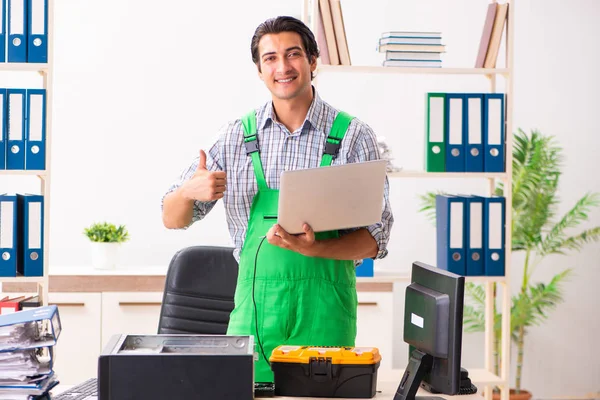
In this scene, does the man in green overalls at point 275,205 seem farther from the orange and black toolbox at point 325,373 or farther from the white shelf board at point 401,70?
the white shelf board at point 401,70

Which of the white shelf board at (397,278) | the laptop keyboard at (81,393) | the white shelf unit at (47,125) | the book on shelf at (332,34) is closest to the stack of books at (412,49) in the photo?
the book on shelf at (332,34)

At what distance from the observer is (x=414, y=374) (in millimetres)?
1848

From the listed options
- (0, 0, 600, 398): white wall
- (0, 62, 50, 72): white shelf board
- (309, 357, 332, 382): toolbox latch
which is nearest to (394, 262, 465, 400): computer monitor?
(309, 357, 332, 382): toolbox latch

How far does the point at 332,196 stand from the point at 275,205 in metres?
0.25

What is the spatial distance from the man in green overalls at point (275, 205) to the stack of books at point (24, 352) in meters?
0.57

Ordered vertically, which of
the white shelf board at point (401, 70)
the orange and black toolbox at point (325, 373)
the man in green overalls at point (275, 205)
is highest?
the white shelf board at point (401, 70)

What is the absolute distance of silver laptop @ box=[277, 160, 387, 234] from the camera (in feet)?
6.86

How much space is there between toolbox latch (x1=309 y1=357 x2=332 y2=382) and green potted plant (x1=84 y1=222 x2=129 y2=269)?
245 cm

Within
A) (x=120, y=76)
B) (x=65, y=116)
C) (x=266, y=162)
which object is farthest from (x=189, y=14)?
(x=266, y=162)

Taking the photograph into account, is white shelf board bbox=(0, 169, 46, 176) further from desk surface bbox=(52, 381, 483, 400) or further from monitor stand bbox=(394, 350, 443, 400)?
monitor stand bbox=(394, 350, 443, 400)

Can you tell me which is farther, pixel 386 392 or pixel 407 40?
pixel 407 40

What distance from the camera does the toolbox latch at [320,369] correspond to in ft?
6.18

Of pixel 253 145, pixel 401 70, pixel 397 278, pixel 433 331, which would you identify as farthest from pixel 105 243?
pixel 433 331

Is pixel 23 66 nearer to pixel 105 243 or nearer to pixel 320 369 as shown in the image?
pixel 105 243
